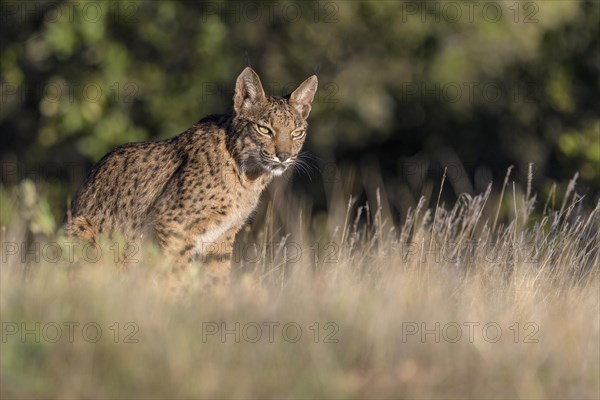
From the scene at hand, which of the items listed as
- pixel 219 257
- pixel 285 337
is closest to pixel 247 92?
pixel 219 257

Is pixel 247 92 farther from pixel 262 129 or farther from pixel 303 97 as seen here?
pixel 303 97

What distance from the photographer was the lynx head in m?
8.80

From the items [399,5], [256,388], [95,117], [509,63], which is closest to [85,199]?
[256,388]

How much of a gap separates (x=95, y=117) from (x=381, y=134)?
4746mm

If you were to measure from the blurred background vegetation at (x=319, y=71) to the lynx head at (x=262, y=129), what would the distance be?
4.10m

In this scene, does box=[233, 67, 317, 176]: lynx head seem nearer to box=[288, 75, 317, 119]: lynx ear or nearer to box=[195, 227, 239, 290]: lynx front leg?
box=[288, 75, 317, 119]: lynx ear

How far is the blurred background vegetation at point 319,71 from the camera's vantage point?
1338 centimetres

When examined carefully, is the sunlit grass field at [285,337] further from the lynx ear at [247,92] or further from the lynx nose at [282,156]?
the lynx ear at [247,92]

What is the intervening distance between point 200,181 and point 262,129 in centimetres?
65

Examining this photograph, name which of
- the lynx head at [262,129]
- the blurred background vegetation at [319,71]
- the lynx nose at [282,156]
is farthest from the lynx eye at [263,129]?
the blurred background vegetation at [319,71]

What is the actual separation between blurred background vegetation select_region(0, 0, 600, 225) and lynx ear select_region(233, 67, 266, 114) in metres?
4.06

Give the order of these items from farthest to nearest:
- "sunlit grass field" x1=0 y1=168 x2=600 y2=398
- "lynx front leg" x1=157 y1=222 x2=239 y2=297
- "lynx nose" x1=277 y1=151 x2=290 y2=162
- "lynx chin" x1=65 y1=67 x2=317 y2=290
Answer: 1. "lynx nose" x1=277 y1=151 x2=290 y2=162
2. "lynx chin" x1=65 y1=67 x2=317 y2=290
3. "lynx front leg" x1=157 y1=222 x2=239 y2=297
4. "sunlit grass field" x1=0 y1=168 x2=600 y2=398

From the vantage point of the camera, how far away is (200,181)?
8.66 m

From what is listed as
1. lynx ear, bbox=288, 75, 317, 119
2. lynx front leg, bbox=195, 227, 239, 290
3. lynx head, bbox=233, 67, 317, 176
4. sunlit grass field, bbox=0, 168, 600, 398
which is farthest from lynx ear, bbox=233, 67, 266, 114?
sunlit grass field, bbox=0, 168, 600, 398
